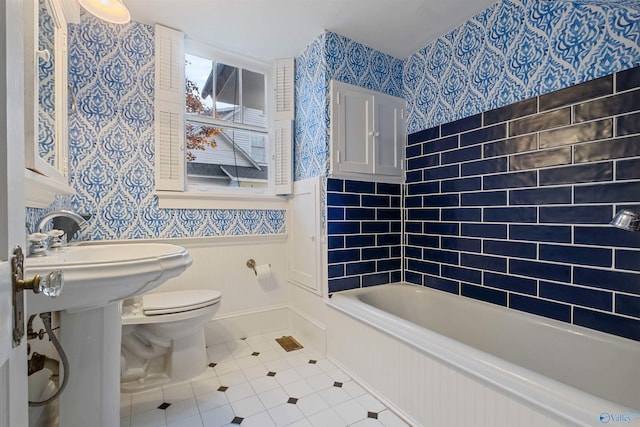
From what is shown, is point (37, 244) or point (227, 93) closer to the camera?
point (37, 244)

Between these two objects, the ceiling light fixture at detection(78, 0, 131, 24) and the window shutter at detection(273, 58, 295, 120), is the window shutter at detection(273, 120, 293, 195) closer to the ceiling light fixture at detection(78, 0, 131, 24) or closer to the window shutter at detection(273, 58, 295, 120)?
the window shutter at detection(273, 58, 295, 120)

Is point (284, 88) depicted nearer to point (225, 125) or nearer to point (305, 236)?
point (225, 125)

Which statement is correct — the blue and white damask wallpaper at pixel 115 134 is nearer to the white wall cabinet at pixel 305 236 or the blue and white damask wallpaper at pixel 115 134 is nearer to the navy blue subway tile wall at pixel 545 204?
the white wall cabinet at pixel 305 236

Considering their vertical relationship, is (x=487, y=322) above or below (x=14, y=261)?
below

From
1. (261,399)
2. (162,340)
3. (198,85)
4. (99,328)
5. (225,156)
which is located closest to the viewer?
(99,328)

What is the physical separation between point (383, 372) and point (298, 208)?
1307 mm

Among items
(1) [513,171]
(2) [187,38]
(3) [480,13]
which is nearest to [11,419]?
(1) [513,171]

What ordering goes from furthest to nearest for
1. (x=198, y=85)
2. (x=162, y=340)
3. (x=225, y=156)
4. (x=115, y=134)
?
(x=225, y=156) → (x=198, y=85) → (x=115, y=134) → (x=162, y=340)

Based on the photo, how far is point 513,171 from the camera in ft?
5.45

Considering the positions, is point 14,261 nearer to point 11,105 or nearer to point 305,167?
point 11,105

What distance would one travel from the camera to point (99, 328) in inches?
42.0

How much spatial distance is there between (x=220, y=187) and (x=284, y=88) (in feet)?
3.26

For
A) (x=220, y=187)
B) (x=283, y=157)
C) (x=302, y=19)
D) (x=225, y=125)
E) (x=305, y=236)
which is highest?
(x=302, y=19)

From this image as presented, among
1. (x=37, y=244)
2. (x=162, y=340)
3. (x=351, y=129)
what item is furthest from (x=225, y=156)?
(x=37, y=244)
